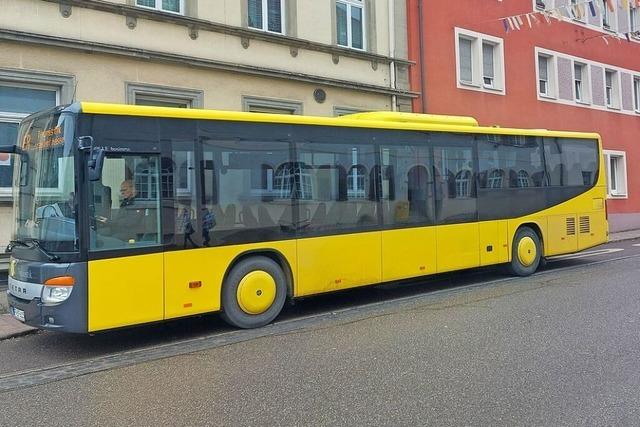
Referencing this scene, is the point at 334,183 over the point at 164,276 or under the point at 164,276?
over

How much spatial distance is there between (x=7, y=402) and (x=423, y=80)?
14.9 m

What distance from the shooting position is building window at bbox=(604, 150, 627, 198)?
24078 millimetres

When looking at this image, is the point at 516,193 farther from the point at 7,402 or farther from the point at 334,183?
the point at 7,402

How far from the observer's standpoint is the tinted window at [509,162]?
10.9 meters

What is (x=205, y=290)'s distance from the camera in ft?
23.8

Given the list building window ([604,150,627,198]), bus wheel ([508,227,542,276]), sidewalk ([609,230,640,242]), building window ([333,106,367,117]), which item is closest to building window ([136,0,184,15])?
building window ([333,106,367,117])

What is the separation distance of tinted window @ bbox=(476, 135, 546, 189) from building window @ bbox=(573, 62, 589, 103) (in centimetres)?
1356

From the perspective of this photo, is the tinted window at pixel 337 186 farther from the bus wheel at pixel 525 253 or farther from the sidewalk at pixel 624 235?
the sidewalk at pixel 624 235

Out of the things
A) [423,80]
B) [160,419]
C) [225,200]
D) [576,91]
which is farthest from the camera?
[576,91]

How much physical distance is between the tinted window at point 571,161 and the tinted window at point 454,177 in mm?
2443

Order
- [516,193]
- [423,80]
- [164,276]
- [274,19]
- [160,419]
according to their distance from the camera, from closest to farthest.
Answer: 1. [160,419]
2. [164,276]
3. [516,193]
4. [274,19]
5. [423,80]

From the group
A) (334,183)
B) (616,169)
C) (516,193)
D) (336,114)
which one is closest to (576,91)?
(616,169)

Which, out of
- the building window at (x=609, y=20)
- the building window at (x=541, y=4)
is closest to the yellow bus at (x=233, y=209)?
the building window at (x=541, y=4)

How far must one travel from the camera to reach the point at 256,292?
770 centimetres
